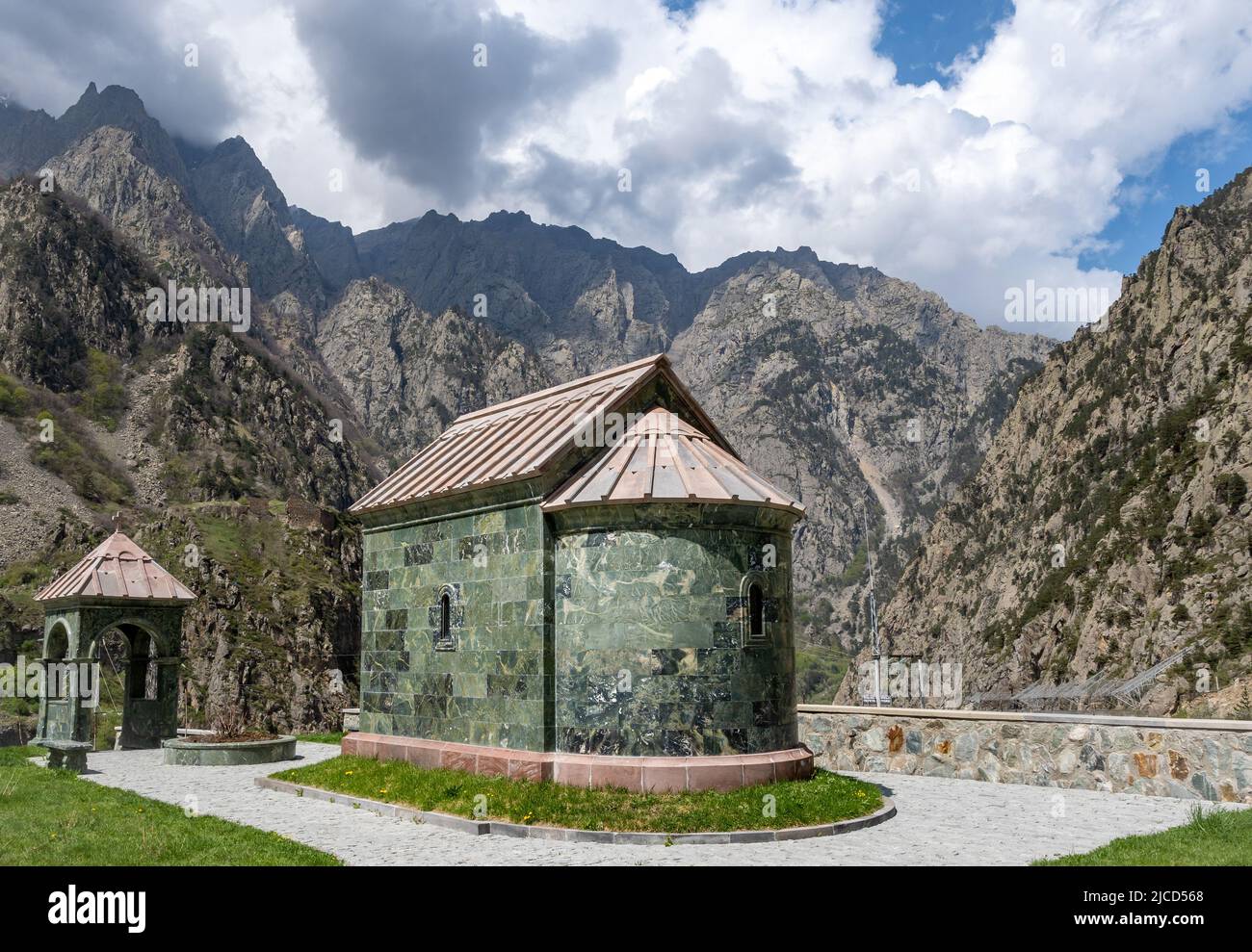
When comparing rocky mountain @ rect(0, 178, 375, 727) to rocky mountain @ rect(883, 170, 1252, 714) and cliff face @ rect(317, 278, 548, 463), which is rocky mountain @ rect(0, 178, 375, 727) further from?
rocky mountain @ rect(883, 170, 1252, 714)

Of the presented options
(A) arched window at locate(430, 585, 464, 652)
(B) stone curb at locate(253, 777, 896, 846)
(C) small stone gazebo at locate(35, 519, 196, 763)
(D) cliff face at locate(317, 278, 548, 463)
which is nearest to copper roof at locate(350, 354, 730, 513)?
(A) arched window at locate(430, 585, 464, 652)

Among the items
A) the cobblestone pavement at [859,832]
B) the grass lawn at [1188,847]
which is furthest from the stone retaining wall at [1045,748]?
the grass lawn at [1188,847]

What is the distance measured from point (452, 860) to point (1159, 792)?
11.2m

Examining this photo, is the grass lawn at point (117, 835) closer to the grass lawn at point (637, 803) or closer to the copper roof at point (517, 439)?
the grass lawn at point (637, 803)

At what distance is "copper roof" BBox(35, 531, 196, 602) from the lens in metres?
24.5

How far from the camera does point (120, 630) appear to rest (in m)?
25.3

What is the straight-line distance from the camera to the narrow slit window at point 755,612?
49.7ft

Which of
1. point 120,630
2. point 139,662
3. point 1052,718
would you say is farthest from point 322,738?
point 1052,718

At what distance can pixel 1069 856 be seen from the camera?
35.2 ft

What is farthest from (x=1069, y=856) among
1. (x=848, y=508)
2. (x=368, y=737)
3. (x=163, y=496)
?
(x=848, y=508)

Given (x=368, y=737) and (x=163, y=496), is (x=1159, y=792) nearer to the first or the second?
(x=368, y=737)

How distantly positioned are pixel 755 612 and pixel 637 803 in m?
3.59

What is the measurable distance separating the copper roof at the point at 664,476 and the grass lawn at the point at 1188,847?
6.37 m

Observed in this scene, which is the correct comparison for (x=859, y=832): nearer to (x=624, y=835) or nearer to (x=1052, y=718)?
(x=624, y=835)
